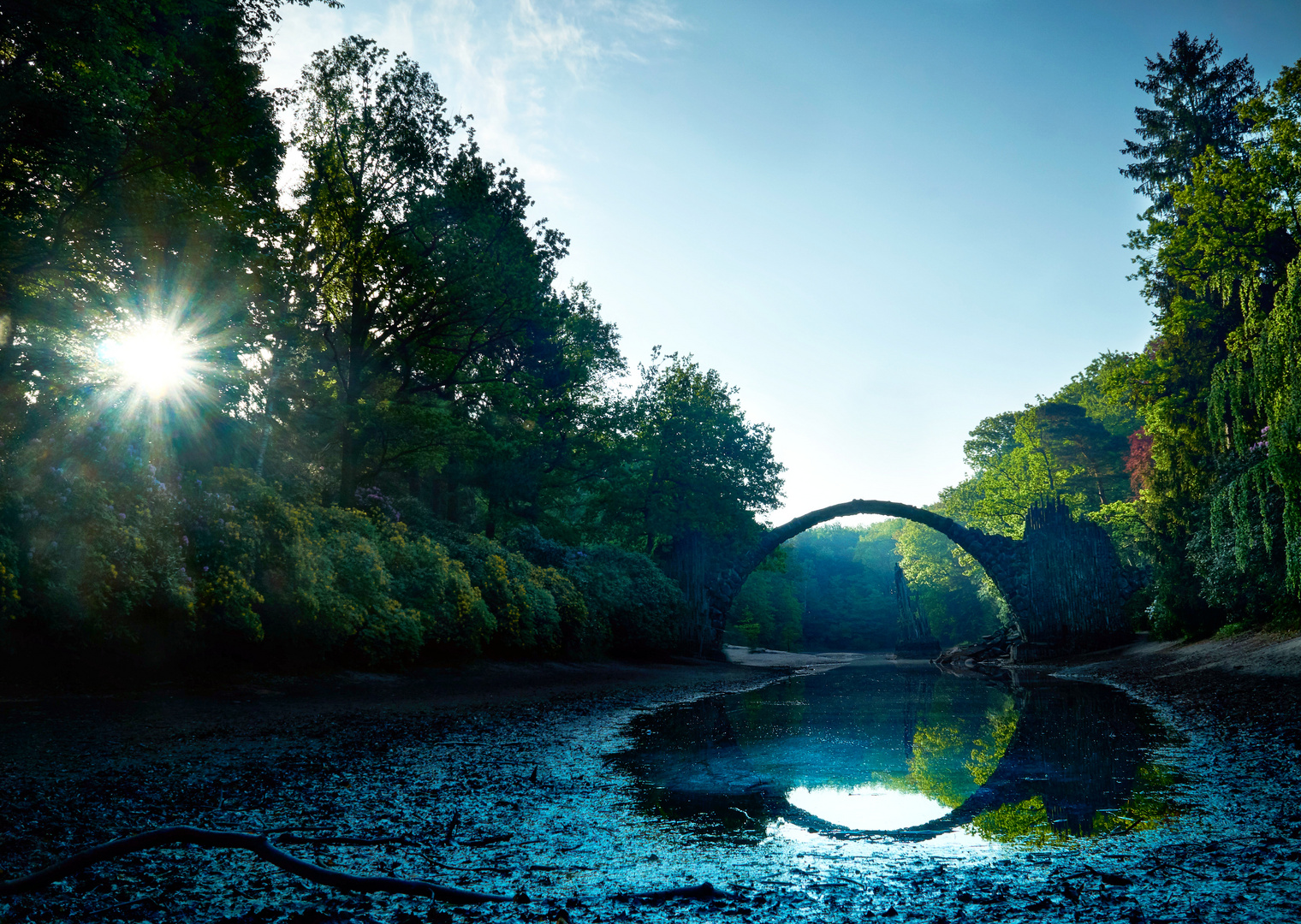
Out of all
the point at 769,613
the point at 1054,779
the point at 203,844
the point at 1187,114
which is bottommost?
the point at 769,613

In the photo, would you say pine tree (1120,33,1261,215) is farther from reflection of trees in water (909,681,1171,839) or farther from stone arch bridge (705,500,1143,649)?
reflection of trees in water (909,681,1171,839)

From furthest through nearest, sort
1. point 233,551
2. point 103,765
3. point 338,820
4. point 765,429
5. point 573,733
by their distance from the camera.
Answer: point 765,429 < point 233,551 < point 573,733 < point 103,765 < point 338,820

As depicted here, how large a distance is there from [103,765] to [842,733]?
623 cm

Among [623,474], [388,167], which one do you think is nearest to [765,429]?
[623,474]

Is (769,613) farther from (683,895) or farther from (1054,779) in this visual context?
(683,895)

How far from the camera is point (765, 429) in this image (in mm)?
31625

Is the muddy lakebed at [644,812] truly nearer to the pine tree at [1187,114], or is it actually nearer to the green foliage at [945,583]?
the pine tree at [1187,114]

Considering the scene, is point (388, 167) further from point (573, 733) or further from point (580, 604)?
point (573, 733)

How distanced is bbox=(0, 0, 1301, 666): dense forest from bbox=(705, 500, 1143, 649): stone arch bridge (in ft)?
4.57

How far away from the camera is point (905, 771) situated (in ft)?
17.1

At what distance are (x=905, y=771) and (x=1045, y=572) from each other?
2583 cm

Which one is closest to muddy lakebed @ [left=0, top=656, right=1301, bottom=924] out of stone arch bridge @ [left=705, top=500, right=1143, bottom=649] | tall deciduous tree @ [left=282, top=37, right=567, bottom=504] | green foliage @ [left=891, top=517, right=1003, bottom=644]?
tall deciduous tree @ [left=282, top=37, right=567, bottom=504]

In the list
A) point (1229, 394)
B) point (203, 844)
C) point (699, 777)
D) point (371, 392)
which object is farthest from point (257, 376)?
point (1229, 394)

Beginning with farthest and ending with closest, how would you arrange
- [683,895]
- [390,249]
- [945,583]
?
[945,583] → [390,249] → [683,895]
